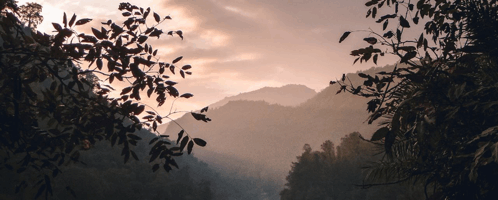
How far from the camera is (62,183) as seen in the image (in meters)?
37.2

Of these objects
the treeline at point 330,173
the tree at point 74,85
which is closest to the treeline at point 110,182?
the treeline at point 330,173

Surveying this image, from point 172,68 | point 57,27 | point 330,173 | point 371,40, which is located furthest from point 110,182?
point 371,40

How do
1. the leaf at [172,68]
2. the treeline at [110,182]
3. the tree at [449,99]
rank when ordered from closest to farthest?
the tree at [449,99], the leaf at [172,68], the treeline at [110,182]

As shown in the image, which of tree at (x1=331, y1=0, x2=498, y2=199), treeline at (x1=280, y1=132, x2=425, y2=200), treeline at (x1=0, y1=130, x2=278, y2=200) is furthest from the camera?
treeline at (x1=280, y1=132, x2=425, y2=200)

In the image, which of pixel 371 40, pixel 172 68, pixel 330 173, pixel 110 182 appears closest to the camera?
pixel 371 40

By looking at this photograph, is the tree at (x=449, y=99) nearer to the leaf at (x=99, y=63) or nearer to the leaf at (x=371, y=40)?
the leaf at (x=371, y=40)

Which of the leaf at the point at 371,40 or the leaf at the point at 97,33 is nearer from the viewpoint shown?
the leaf at the point at 371,40

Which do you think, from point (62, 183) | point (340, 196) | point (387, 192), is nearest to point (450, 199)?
point (62, 183)

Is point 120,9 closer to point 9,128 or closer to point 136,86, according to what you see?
point 136,86

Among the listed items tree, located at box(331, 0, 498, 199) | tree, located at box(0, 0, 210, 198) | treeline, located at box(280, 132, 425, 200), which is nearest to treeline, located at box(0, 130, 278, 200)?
treeline, located at box(280, 132, 425, 200)

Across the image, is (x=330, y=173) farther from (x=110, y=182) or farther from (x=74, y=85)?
(x=74, y=85)

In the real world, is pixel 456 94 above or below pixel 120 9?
below

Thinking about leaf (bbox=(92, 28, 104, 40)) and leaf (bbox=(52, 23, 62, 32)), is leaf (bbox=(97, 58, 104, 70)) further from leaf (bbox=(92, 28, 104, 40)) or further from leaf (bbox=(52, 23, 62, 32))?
leaf (bbox=(52, 23, 62, 32))

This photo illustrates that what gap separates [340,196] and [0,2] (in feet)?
201
